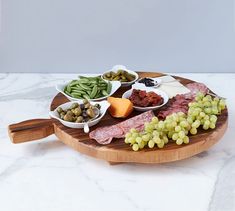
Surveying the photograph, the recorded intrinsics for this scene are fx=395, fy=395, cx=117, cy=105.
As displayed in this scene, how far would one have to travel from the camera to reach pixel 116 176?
857mm

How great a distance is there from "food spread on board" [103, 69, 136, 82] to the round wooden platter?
0.21 metres

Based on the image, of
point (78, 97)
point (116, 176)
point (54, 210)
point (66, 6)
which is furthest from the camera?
point (66, 6)

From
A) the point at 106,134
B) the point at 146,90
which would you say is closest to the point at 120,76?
the point at 146,90

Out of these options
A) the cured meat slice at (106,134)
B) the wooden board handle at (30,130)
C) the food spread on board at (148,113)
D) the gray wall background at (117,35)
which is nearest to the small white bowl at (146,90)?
the food spread on board at (148,113)

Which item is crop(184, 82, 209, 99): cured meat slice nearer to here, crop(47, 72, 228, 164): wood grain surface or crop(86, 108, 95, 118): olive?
crop(47, 72, 228, 164): wood grain surface

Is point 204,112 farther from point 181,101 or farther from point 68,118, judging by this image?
point 68,118

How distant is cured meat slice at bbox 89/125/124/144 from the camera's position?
86cm

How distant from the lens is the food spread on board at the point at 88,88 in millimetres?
1049

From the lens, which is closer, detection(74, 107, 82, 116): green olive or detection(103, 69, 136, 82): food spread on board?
detection(74, 107, 82, 116): green olive

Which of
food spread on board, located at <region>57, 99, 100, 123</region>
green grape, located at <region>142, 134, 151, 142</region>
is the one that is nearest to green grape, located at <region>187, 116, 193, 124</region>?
green grape, located at <region>142, 134, 151, 142</region>

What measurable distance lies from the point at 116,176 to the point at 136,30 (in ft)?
2.18

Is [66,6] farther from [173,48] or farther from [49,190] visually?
[49,190]

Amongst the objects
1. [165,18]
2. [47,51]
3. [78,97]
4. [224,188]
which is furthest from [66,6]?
[224,188]

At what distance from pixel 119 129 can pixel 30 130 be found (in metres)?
0.21
